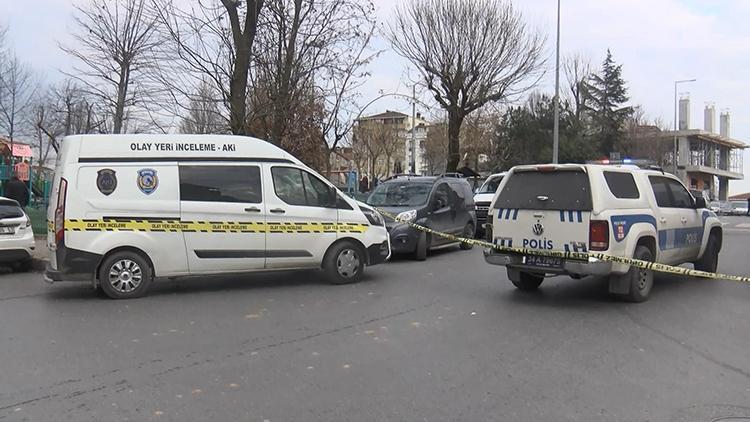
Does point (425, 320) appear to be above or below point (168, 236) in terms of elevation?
below

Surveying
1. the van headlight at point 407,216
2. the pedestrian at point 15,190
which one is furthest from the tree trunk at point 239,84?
the pedestrian at point 15,190

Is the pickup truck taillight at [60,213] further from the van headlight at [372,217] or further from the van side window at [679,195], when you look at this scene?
the van side window at [679,195]

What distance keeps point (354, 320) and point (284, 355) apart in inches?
61.7

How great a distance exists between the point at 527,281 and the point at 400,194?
4.87 metres

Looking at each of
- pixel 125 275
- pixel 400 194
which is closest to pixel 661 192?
pixel 400 194

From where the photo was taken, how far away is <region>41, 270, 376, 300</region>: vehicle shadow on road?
875cm

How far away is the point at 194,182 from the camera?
28.4ft

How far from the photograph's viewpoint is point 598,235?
750 centimetres

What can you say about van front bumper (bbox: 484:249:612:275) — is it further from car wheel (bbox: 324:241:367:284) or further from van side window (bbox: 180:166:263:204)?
van side window (bbox: 180:166:263:204)

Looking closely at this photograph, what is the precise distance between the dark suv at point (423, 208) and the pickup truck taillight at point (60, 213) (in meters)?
5.96

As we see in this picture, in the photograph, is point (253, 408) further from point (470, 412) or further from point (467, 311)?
point (467, 311)

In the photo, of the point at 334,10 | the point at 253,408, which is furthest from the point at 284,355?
the point at 334,10

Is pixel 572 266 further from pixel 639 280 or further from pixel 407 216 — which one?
pixel 407 216

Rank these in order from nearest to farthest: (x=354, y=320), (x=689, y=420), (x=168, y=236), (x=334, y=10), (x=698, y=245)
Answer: (x=689, y=420)
(x=354, y=320)
(x=168, y=236)
(x=698, y=245)
(x=334, y=10)
